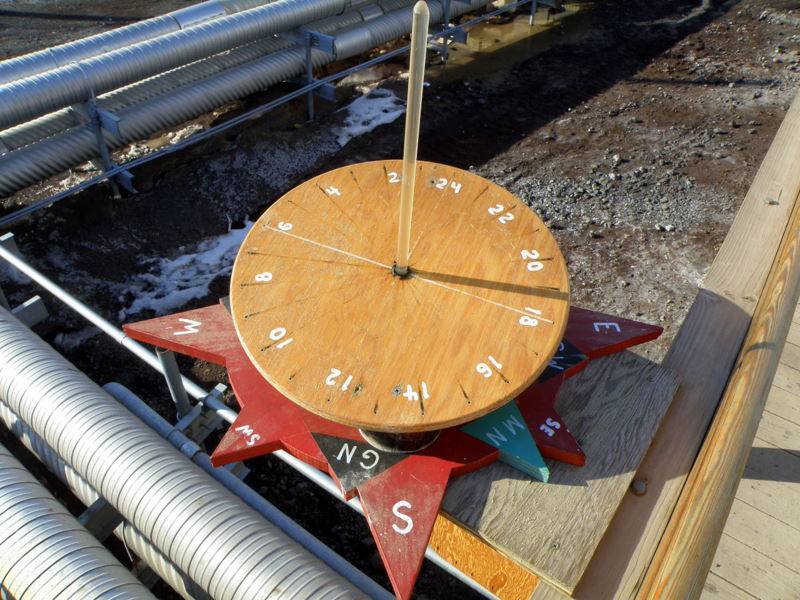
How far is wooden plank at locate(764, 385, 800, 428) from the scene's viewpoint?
347 cm

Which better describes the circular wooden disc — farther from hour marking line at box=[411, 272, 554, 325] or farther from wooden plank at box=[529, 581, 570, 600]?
wooden plank at box=[529, 581, 570, 600]

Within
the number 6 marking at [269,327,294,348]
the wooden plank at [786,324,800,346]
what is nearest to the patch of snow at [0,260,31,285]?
the number 6 marking at [269,327,294,348]

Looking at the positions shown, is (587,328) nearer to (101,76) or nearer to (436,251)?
(436,251)

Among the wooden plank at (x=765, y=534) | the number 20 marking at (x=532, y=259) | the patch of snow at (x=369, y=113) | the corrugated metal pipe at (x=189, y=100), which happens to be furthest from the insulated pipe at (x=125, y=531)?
the patch of snow at (x=369, y=113)

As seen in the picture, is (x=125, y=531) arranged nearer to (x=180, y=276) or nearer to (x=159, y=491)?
(x=159, y=491)

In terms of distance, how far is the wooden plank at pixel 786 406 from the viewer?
347 cm

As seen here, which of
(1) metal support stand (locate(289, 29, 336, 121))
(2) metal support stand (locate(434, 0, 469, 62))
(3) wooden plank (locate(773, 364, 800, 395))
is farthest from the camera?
(2) metal support stand (locate(434, 0, 469, 62))

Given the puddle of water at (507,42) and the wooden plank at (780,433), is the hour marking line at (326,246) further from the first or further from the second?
the puddle of water at (507,42)

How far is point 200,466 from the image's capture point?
272 centimetres

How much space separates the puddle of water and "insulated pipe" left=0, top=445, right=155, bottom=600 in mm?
7600

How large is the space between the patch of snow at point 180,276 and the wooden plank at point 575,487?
12.3ft

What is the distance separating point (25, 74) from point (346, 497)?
551 centimetres

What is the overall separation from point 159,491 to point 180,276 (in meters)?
3.37

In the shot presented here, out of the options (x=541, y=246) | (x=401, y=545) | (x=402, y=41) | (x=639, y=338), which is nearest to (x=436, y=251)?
(x=541, y=246)
